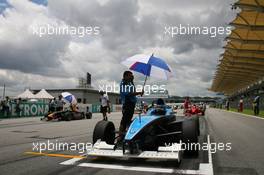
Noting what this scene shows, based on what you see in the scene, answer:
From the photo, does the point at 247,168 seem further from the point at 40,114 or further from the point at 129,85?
the point at 40,114

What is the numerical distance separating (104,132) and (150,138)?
0.99 m

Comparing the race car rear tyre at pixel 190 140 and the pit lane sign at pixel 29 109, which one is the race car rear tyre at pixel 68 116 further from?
the race car rear tyre at pixel 190 140

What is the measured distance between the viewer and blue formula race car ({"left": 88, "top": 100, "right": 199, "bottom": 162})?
18.3ft

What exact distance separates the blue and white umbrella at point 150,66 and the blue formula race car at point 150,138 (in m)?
0.91

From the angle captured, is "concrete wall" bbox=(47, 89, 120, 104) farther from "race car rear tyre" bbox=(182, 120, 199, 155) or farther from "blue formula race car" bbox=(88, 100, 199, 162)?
"race car rear tyre" bbox=(182, 120, 199, 155)

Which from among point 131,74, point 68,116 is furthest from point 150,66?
point 68,116

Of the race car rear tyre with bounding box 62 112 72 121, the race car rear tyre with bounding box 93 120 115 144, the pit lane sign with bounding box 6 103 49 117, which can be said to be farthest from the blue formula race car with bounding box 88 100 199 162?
the pit lane sign with bounding box 6 103 49 117

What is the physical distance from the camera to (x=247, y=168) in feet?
17.9

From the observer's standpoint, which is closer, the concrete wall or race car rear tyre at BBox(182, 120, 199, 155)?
race car rear tyre at BBox(182, 120, 199, 155)

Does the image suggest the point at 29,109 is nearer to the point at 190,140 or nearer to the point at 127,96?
the point at 127,96

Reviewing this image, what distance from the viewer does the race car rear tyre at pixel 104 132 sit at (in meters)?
6.50

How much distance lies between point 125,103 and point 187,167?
6.55 ft

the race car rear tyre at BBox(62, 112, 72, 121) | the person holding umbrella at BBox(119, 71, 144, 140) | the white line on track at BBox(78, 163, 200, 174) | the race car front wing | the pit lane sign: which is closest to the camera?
the white line on track at BBox(78, 163, 200, 174)

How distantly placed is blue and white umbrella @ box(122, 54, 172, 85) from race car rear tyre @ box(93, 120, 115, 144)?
1344 millimetres
